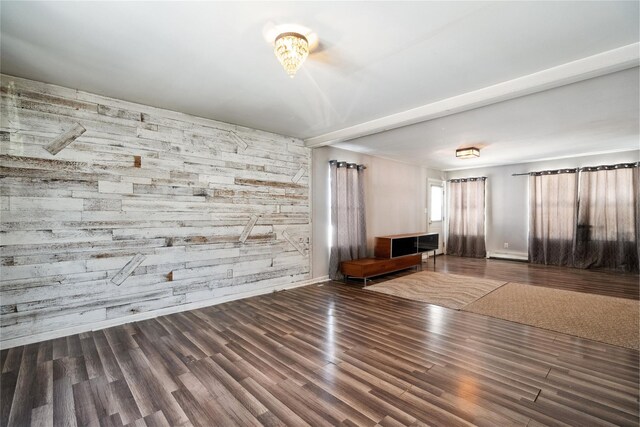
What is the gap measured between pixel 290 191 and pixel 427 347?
3069 mm

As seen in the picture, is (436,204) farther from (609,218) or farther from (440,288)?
(440,288)

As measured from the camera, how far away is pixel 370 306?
3826 mm

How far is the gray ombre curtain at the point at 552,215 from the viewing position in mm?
6410

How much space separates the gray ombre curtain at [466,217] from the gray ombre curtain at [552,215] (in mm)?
1109

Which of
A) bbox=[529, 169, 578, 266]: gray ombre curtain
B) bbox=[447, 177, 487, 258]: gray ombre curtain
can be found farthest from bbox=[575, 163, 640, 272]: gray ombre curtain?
bbox=[447, 177, 487, 258]: gray ombre curtain

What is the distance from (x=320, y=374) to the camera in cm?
221

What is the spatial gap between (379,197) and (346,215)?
1.37m

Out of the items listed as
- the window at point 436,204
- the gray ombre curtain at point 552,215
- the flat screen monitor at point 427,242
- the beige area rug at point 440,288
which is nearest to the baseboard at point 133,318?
the beige area rug at point 440,288

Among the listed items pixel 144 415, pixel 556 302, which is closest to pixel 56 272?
pixel 144 415

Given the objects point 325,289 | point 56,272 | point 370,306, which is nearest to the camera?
point 56,272

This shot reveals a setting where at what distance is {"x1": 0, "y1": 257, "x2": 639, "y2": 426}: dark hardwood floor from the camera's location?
1.78 metres

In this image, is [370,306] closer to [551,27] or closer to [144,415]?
[144,415]

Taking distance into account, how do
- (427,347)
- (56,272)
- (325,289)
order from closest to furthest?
(427,347) < (56,272) < (325,289)

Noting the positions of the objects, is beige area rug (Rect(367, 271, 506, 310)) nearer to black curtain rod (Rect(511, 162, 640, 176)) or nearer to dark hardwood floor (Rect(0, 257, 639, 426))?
dark hardwood floor (Rect(0, 257, 639, 426))
